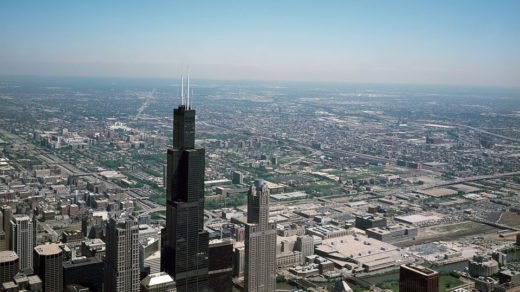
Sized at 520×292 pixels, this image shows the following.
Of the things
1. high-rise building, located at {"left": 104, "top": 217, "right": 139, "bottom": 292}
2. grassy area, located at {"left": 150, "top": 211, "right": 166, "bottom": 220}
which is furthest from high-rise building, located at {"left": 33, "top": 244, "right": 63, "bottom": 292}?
grassy area, located at {"left": 150, "top": 211, "right": 166, "bottom": 220}

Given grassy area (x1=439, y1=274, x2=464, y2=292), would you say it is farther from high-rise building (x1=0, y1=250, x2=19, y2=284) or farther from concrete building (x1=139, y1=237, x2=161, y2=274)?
high-rise building (x1=0, y1=250, x2=19, y2=284)

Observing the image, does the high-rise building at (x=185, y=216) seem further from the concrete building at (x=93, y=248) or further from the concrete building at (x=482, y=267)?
the concrete building at (x=482, y=267)

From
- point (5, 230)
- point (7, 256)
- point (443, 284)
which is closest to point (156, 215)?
point (5, 230)

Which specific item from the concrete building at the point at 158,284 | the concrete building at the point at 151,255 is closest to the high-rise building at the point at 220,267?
the concrete building at the point at 151,255

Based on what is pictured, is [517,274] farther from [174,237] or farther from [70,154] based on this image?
[70,154]

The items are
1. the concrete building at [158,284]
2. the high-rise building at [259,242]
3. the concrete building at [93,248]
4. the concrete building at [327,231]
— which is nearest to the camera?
the concrete building at [158,284]

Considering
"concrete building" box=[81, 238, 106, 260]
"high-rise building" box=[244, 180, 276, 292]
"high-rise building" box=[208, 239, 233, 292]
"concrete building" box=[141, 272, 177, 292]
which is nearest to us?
"concrete building" box=[141, 272, 177, 292]

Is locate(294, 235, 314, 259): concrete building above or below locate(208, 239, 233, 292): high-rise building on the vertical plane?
below
